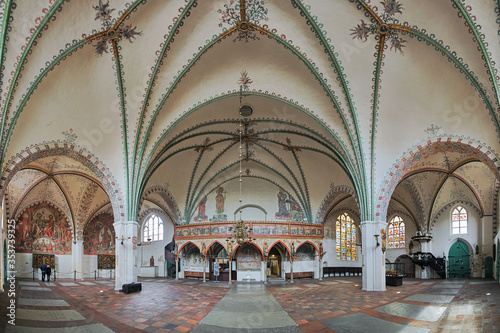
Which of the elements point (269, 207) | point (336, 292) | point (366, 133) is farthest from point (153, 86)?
point (269, 207)

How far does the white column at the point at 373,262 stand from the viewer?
54.0ft

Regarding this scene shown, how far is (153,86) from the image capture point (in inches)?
608

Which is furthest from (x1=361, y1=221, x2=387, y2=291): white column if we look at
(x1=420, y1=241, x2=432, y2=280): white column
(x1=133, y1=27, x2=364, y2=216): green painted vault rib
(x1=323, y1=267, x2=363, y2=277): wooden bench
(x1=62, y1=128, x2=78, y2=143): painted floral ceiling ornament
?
(x1=62, y1=128, x2=78, y2=143): painted floral ceiling ornament

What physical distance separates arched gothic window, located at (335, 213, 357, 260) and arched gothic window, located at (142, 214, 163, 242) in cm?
1348

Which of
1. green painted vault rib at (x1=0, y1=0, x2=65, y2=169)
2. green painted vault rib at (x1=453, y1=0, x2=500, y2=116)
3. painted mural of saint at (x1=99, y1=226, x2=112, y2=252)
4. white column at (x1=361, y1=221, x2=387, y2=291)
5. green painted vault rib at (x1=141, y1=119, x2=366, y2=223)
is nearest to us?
green painted vault rib at (x1=453, y1=0, x2=500, y2=116)

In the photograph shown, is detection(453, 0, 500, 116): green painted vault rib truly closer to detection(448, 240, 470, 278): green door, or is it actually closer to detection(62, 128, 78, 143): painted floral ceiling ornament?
detection(62, 128, 78, 143): painted floral ceiling ornament

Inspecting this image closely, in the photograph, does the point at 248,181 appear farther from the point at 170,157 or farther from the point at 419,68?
the point at 419,68

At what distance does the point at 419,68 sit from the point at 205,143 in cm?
1252

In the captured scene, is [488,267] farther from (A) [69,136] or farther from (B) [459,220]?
(A) [69,136]

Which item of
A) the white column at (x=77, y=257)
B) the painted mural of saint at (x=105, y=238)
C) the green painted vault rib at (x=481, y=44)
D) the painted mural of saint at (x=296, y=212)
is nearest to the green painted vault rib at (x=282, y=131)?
the green painted vault rib at (x=481, y=44)

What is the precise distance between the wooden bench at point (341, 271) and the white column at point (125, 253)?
49.8 feet

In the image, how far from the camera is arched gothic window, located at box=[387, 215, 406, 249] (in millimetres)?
27400

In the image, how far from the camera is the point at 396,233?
27.8 metres

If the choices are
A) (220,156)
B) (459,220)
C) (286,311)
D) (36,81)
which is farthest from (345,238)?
(36,81)
